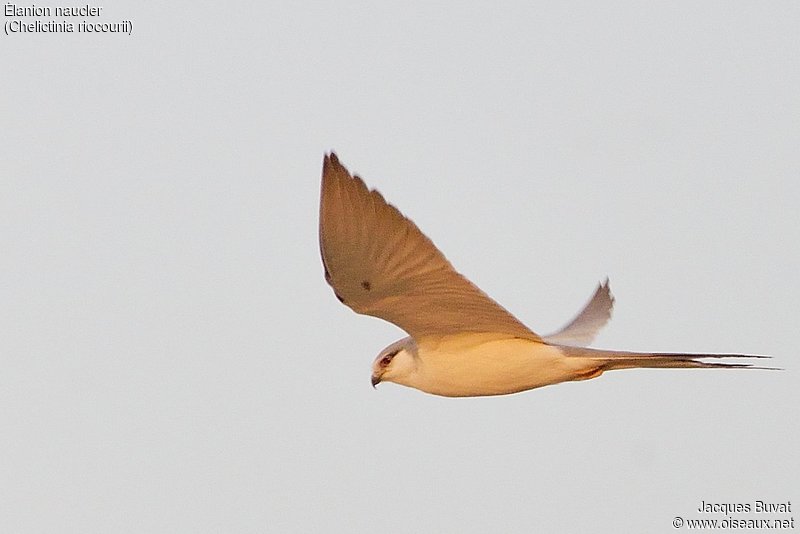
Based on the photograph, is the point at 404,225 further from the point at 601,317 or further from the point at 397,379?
the point at 601,317

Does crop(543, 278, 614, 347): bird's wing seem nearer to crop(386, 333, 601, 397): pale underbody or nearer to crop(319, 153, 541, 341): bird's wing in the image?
crop(386, 333, 601, 397): pale underbody

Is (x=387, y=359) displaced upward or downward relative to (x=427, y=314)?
downward

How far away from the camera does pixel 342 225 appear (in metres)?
6.28

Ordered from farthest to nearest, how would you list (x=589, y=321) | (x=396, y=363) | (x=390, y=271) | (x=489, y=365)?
(x=589, y=321) < (x=396, y=363) < (x=489, y=365) < (x=390, y=271)

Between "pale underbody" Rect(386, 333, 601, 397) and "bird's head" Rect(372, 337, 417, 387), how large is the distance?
3 cm

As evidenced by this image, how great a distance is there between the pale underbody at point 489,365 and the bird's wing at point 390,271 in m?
0.09

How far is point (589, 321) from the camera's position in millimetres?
9797

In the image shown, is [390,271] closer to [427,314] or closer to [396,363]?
[427,314]

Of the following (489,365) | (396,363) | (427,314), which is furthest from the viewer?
(396,363)

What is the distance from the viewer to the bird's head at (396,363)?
768cm

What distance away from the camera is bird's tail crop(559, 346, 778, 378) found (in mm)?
6777

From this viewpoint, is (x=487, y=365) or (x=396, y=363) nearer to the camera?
(x=487, y=365)

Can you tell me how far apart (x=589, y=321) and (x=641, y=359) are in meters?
2.81

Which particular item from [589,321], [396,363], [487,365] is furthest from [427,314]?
[589,321]
